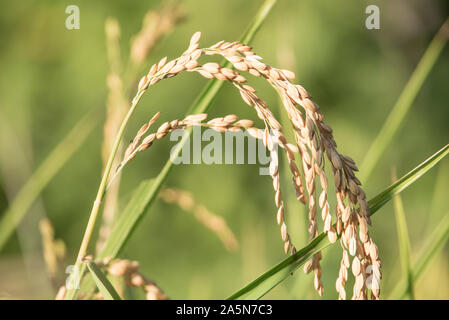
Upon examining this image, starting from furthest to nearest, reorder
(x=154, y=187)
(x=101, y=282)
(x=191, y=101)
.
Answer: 1. (x=191, y=101)
2. (x=154, y=187)
3. (x=101, y=282)

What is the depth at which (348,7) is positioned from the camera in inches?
108

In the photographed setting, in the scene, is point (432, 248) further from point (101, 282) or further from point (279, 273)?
point (101, 282)

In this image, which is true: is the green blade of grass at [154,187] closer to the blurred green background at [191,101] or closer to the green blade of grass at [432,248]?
the green blade of grass at [432,248]

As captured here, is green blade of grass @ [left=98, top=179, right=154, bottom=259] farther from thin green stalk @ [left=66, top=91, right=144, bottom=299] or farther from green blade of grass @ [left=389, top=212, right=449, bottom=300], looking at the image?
green blade of grass @ [left=389, top=212, right=449, bottom=300]

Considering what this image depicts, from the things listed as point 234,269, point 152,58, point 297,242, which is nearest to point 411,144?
point 234,269

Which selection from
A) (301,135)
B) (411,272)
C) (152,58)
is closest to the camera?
(301,135)

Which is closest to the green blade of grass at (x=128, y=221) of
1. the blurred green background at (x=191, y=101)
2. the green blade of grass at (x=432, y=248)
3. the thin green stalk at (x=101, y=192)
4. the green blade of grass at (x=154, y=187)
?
the green blade of grass at (x=154, y=187)

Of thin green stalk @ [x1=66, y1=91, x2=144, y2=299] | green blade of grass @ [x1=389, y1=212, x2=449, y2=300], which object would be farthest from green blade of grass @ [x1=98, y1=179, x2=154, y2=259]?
green blade of grass @ [x1=389, y1=212, x2=449, y2=300]

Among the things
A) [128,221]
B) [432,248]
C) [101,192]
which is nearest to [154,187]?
[128,221]

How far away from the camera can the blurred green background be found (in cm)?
255

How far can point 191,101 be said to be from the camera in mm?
2635

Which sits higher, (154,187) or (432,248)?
(154,187)
